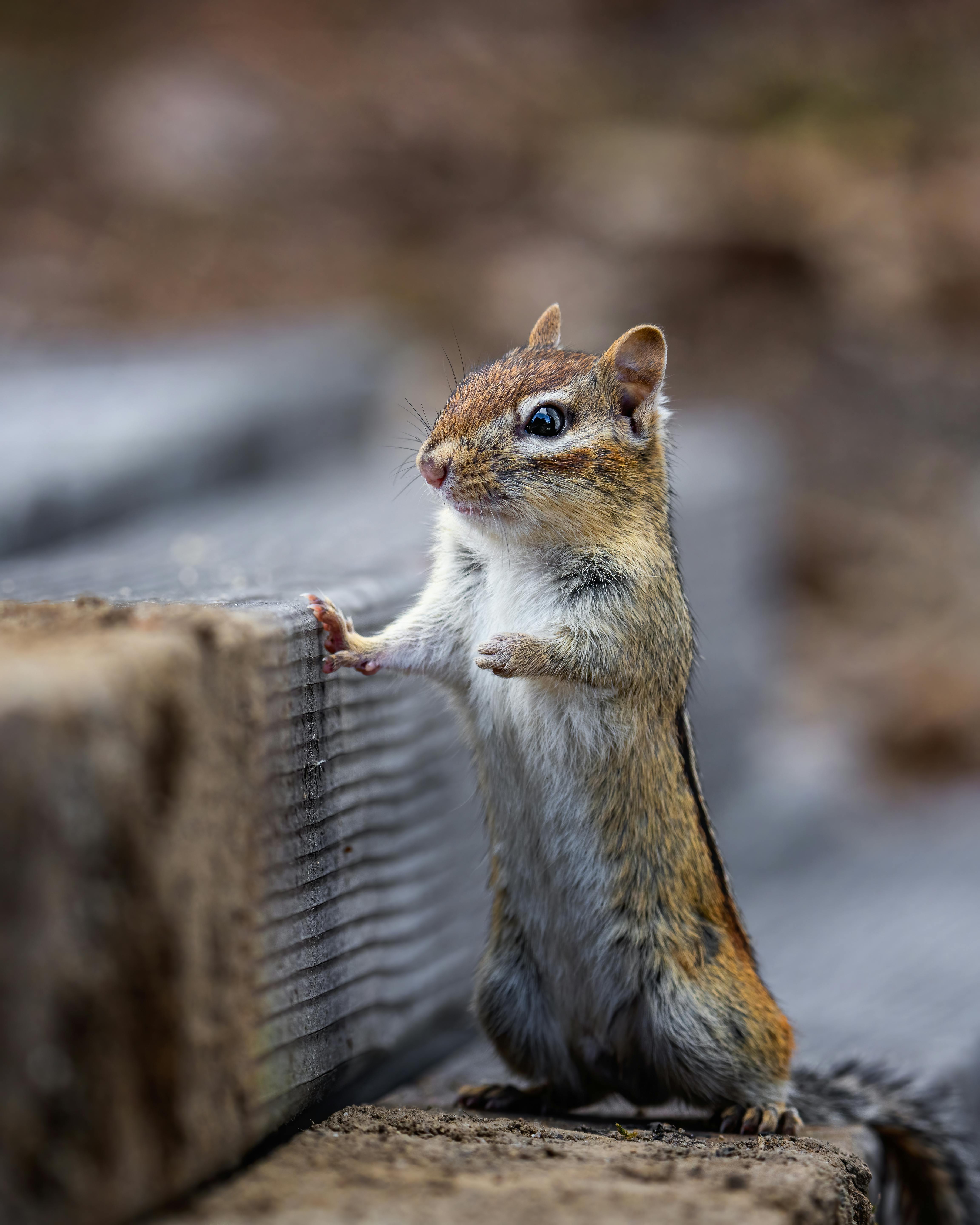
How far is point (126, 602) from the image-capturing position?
2531 mm

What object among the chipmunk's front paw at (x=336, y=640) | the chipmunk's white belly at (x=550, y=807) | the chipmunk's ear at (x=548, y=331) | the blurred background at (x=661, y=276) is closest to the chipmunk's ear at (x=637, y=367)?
the chipmunk's ear at (x=548, y=331)

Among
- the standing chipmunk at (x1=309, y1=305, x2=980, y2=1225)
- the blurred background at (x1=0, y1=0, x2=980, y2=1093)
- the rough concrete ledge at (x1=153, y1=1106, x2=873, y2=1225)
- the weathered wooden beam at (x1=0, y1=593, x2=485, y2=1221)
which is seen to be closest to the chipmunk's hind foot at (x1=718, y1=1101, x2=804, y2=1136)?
the standing chipmunk at (x1=309, y1=305, x2=980, y2=1225)

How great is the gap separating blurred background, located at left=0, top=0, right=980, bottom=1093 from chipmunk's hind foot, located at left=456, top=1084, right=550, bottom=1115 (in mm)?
2883

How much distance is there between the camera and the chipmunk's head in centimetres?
289

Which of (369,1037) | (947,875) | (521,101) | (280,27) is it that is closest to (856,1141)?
(369,1037)

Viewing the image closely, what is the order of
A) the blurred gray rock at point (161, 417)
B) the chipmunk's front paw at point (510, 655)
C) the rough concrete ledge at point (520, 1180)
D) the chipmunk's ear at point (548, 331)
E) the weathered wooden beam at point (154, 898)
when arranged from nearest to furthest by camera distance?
the weathered wooden beam at point (154, 898), the rough concrete ledge at point (520, 1180), the chipmunk's front paw at point (510, 655), the chipmunk's ear at point (548, 331), the blurred gray rock at point (161, 417)

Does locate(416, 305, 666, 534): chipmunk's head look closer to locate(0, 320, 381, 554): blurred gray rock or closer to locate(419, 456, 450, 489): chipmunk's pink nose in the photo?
locate(419, 456, 450, 489): chipmunk's pink nose

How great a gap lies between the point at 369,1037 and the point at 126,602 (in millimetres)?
1122

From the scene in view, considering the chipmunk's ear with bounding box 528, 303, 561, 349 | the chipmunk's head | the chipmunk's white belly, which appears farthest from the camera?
the chipmunk's ear with bounding box 528, 303, 561, 349

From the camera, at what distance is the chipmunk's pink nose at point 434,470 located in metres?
2.92

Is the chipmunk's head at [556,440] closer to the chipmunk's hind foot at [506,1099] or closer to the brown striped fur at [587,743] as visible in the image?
the brown striped fur at [587,743]

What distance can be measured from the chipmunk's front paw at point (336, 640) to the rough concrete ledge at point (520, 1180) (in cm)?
88

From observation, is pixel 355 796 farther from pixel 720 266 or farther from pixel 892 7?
pixel 892 7

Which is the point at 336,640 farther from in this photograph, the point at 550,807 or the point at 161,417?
the point at 161,417
